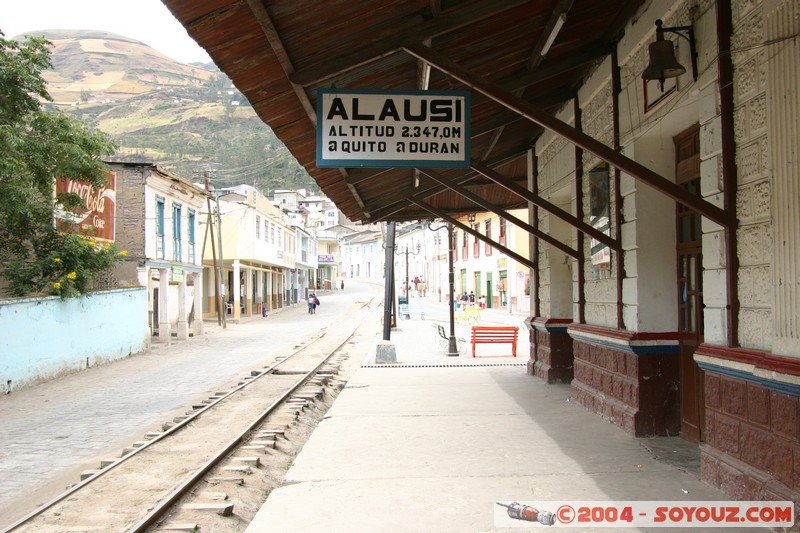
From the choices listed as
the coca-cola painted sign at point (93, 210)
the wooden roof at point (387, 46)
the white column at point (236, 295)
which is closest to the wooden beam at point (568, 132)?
the wooden roof at point (387, 46)

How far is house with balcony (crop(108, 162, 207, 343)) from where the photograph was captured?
23.3 metres

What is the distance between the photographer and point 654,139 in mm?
6750

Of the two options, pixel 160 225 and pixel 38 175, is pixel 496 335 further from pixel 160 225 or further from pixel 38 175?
pixel 160 225

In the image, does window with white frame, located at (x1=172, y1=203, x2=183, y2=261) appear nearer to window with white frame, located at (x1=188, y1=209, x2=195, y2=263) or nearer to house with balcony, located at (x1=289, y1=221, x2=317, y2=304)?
window with white frame, located at (x1=188, y1=209, x2=195, y2=263)

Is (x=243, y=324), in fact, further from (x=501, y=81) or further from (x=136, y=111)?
(x=136, y=111)

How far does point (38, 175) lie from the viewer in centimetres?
1631

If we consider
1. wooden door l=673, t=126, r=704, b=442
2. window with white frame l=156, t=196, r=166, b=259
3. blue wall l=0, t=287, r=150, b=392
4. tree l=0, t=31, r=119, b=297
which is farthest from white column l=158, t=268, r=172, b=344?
wooden door l=673, t=126, r=704, b=442

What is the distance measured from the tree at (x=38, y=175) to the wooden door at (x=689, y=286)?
13.6 m

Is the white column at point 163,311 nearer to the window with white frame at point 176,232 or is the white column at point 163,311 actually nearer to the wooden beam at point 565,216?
the window with white frame at point 176,232

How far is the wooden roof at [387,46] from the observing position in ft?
15.3

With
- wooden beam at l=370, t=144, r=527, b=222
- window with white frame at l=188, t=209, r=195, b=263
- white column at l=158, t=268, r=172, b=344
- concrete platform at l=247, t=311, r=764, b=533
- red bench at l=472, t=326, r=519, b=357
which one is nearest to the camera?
concrete platform at l=247, t=311, r=764, b=533

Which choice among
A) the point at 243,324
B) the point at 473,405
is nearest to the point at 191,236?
the point at 243,324

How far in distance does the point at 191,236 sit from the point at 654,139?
2506 centimetres

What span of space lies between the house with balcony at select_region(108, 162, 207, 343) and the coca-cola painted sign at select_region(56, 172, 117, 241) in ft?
1.67
